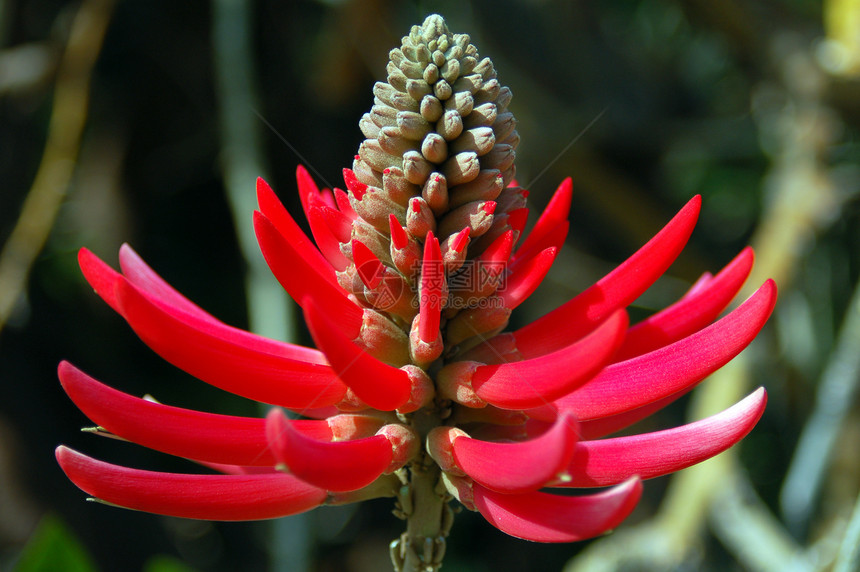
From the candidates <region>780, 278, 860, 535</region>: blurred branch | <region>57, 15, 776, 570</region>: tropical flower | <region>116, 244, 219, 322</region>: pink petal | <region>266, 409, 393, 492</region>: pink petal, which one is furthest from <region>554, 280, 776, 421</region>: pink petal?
<region>780, 278, 860, 535</region>: blurred branch

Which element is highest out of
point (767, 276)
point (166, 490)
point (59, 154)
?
point (767, 276)

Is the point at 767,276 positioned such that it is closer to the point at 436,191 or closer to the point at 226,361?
the point at 436,191

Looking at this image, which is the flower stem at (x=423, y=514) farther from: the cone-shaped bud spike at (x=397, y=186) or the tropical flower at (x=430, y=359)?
the cone-shaped bud spike at (x=397, y=186)

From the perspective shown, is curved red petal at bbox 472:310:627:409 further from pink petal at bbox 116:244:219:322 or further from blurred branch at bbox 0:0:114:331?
blurred branch at bbox 0:0:114:331

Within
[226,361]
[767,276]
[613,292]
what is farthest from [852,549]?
[767,276]

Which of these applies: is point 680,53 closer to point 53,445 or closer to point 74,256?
point 74,256
